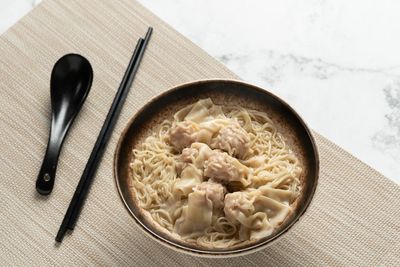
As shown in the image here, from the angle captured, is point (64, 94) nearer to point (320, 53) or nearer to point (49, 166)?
point (49, 166)

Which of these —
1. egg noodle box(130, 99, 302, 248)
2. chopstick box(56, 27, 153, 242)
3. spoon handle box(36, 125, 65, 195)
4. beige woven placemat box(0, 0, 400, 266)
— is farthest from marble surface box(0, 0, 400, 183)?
spoon handle box(36, 125, 65, 195)

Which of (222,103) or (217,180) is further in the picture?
(222,103)

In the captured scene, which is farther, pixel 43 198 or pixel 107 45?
pixel 107 45

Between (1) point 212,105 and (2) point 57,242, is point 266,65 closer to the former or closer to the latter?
(1) point 212,105

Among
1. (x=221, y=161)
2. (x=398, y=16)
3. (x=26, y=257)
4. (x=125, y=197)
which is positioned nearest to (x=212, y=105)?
(x=221, y=161)

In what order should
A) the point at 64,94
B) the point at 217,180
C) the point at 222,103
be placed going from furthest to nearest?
the point at 64,94
the point at 222,103
the point at 217,180

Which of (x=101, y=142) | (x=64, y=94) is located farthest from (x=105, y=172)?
A: (x=64, y=94)
